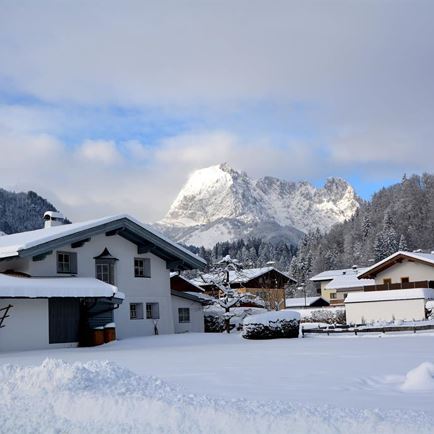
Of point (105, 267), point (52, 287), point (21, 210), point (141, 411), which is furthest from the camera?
point (21, 210)

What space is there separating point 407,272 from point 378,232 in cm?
8465

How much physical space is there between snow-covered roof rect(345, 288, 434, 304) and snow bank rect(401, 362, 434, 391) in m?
36.1

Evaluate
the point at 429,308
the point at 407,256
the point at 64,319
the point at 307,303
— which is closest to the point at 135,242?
the point at 64,319

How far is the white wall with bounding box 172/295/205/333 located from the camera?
3800 centimetres

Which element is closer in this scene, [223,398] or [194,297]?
[223,398]

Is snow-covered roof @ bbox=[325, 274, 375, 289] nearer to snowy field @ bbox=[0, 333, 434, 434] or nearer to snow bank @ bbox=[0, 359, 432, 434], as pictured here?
snowy field @ bbox=[0, 333, 434, 434]

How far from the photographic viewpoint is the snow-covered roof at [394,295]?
46.8 m

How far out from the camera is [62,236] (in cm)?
2927

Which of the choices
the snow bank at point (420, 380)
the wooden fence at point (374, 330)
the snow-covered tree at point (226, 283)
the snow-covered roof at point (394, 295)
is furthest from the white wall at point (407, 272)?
the snow bank at point (420, 380)

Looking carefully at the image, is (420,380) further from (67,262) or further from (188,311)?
(188,311)

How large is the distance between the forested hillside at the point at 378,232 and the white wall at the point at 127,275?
8481cm

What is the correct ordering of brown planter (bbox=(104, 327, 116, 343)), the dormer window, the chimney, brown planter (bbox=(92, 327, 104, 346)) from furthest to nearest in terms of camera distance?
the chimney → the dormer window → brown planter (bbox=(104, 327, 116, 343)) → brown planter (bbox=(92, 327, 104, 346))

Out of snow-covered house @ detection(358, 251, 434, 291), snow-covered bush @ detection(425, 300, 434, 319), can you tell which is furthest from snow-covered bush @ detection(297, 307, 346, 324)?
snow-covered bush @ detection(425, 300, 434, 319)

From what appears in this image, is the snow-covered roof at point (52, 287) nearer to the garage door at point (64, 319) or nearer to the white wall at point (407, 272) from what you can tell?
the garage door at point (64, 319)
